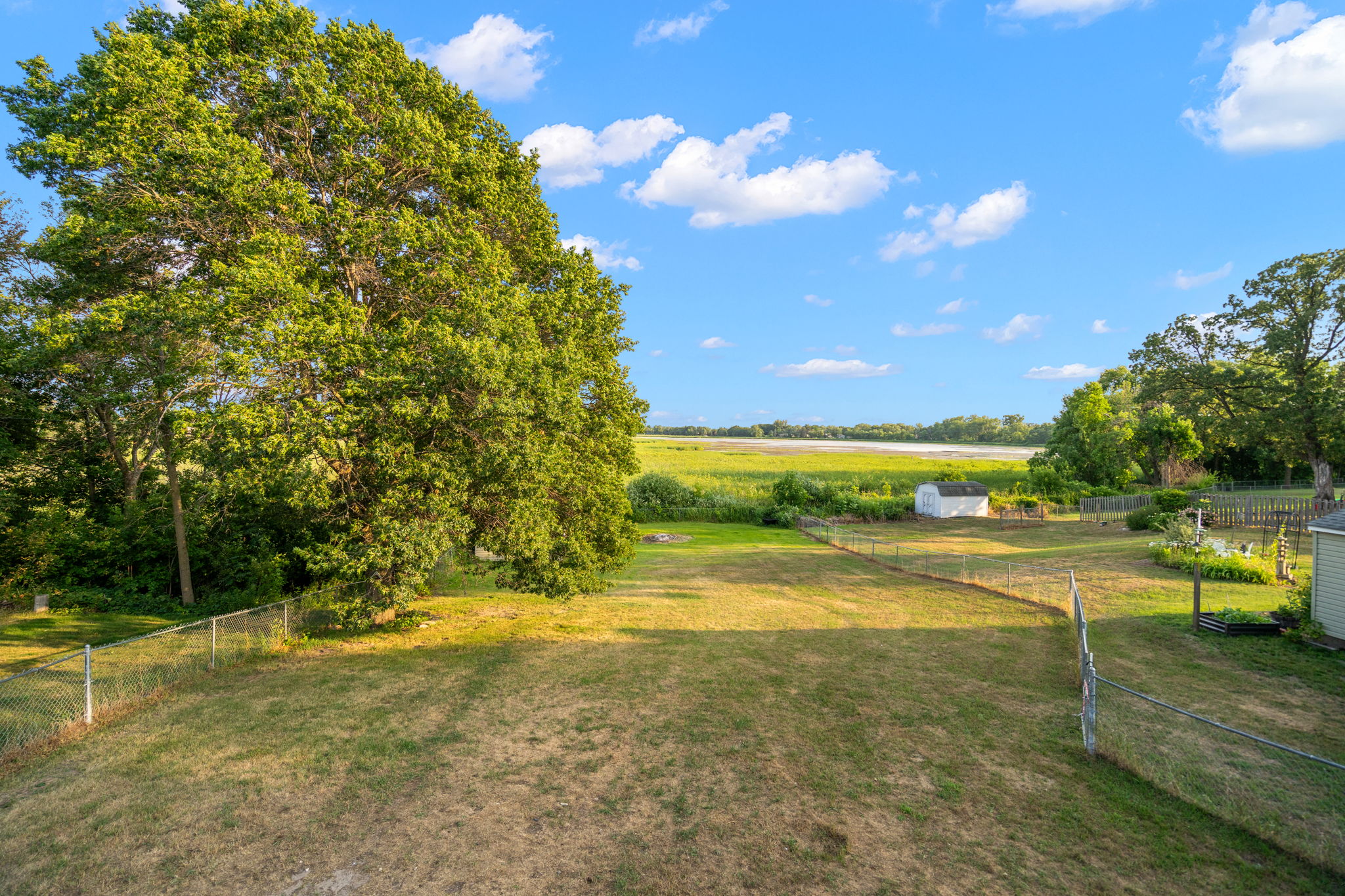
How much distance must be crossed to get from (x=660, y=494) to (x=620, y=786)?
1629 inches

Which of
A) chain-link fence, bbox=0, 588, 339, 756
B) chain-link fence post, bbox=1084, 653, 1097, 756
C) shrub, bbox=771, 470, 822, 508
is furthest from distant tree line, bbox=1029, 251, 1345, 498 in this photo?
chain-link fence, bbox=0, 588, 339, 756

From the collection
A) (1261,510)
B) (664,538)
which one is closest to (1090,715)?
(664,538)

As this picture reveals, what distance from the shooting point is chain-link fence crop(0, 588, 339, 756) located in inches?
410

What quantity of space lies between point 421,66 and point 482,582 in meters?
20.6

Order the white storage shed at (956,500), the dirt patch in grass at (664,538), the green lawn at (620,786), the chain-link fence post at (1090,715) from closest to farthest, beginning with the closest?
A: the green lawn at (620,786) < the chain-link fence post at (1090,715) < the dirt patch in grass at (664,538) < the white storage shed at (956,500)

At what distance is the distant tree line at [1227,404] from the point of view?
3778 cm

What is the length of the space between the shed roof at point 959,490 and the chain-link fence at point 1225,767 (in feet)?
120

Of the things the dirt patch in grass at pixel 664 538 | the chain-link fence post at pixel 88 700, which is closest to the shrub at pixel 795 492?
the dirt patch in grass at pixel 664 538

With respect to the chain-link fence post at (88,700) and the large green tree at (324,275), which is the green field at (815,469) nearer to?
the large green tree at (324,275)

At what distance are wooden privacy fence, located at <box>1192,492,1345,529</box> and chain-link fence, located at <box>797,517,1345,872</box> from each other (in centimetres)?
2782

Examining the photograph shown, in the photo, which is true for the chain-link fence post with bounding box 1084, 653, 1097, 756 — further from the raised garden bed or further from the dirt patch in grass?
the dirt patch in grass

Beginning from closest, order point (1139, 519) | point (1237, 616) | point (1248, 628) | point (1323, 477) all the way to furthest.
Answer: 1. point (1248, 628)
2. point (1237, 616)
3. point (1139, 519)
4. point (1323, 477)

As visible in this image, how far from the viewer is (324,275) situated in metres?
14.0

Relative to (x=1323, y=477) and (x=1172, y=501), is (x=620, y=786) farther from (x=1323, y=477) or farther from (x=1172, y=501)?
(x=1323, y=477)
